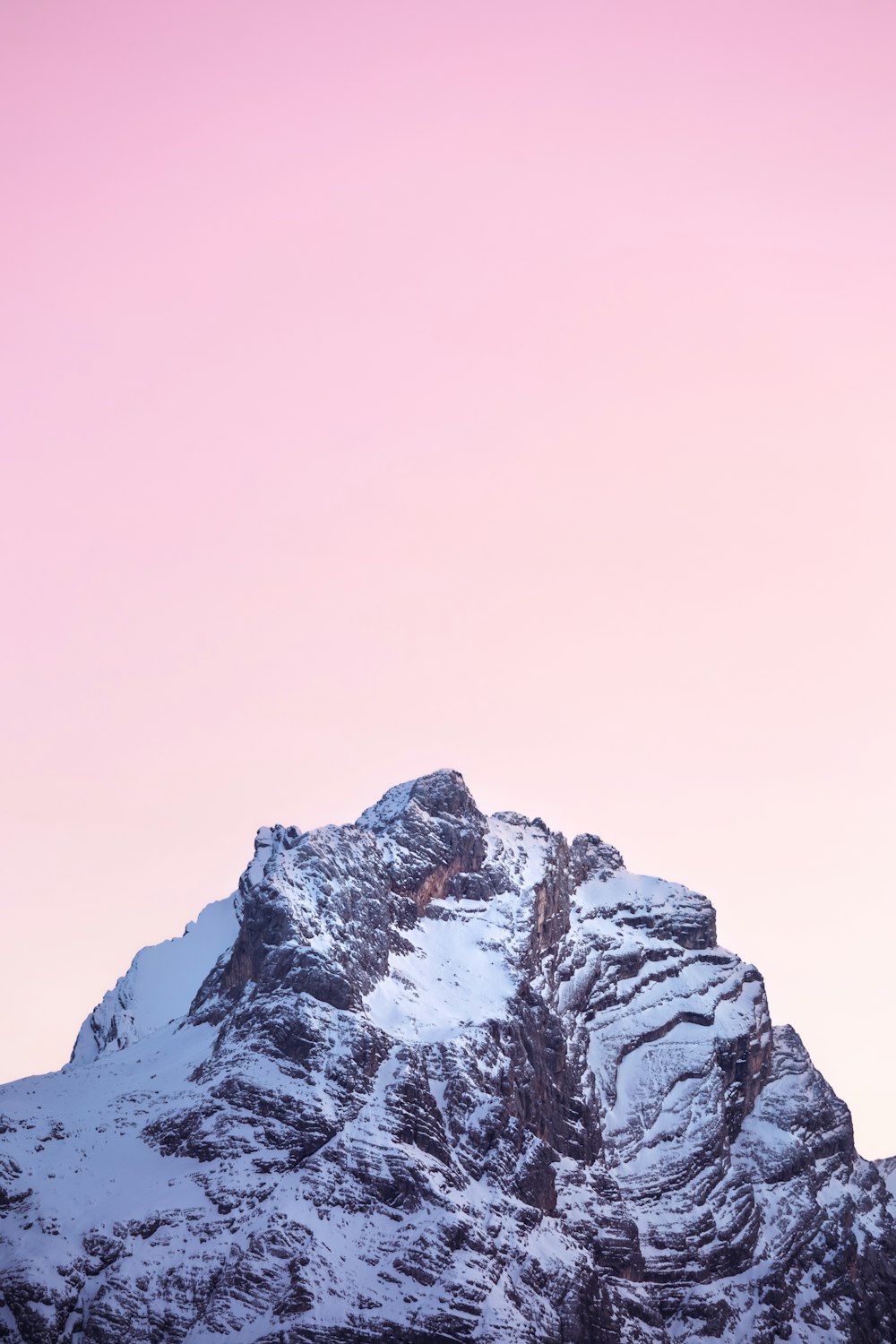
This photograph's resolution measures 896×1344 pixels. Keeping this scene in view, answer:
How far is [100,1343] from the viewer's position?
199875mm

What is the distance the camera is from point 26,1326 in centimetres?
19912

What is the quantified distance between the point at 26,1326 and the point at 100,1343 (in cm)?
732
